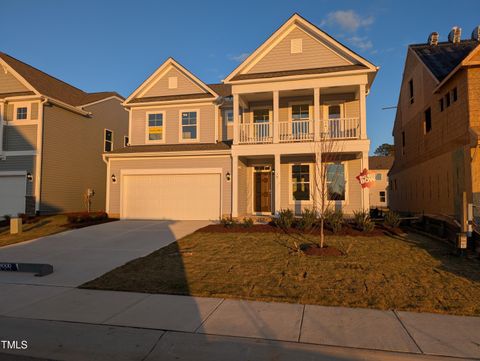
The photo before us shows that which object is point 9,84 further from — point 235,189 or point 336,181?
point 336,181

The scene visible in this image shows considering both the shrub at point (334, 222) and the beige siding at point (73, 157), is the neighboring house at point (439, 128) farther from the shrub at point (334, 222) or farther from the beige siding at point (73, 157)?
the beige siding at point (73, 157)

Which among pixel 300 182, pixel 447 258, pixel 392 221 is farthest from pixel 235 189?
pixel 447 258

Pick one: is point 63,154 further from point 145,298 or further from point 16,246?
point 145,298

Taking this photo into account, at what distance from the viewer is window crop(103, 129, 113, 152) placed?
73.3 ft

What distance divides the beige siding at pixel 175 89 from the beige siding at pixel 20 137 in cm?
612

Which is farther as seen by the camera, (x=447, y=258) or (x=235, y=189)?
(x=235, y=189)

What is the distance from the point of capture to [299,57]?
50.3ft

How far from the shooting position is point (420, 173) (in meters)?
17.2

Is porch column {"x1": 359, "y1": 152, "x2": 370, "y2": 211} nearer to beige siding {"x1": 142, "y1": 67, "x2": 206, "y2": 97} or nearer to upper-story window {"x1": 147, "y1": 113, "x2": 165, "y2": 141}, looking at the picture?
beige siding {"x1": 142, "y1": 67, "x2": 206, "y2": 97}

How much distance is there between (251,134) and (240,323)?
12.1m

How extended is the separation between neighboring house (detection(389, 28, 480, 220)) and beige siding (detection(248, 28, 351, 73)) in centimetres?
447

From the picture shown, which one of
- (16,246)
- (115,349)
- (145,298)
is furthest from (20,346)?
(16,246)

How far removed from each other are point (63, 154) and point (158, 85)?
662 cm

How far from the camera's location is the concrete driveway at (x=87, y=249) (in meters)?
7.12
